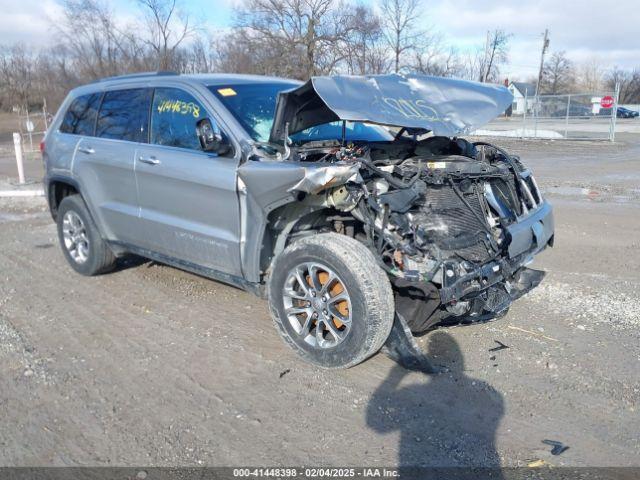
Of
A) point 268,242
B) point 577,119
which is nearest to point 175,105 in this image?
point 268,242

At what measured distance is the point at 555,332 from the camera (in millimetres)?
4469

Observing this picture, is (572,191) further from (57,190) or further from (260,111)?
(57,190)

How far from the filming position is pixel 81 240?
601 centimetres

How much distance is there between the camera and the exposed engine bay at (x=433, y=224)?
3.70 metres

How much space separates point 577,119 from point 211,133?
2678cm

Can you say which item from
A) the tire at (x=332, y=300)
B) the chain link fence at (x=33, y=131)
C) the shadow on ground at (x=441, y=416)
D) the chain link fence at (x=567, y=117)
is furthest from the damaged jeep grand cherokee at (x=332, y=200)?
the chain link fence at (x=567, y=117)

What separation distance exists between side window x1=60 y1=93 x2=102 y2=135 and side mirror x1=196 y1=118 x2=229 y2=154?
1988mm

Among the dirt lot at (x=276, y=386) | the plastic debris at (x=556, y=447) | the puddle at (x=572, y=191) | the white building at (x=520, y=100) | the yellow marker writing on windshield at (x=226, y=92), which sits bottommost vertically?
the plastic debris at (x=556, y=447)

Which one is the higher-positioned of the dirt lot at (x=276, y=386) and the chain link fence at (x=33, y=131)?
the chain link fence at (x=33, y=131)

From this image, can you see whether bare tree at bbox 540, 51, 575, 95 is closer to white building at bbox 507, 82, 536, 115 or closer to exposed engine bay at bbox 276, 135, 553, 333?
white building at bbox 507, 82, 536, 115

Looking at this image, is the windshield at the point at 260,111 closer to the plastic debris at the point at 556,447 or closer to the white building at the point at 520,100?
the white building at the point at 520,100

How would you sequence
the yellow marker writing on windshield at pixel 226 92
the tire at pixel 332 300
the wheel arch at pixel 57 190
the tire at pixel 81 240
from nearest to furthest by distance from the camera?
the tire at pixel 332 300 → the yellow marker writing on windshield at pixel 226 92 → the tire at pixel 81 240 → the wheel arch at pixel 57 190

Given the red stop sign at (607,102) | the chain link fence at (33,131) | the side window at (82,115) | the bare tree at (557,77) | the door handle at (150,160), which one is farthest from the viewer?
the bare tree at (557,77)

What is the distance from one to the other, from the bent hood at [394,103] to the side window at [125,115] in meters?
1.41
